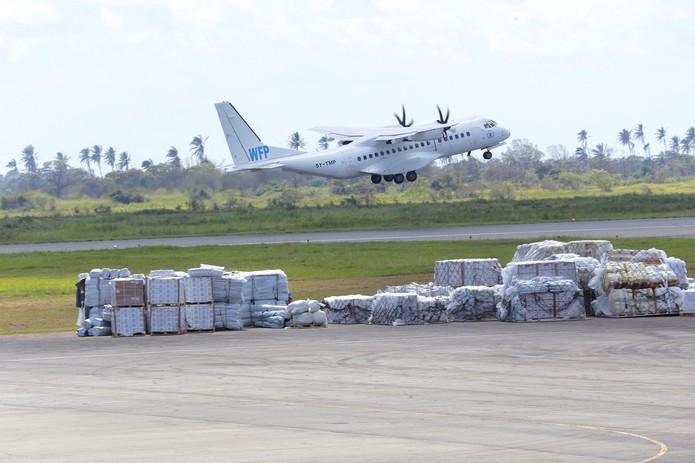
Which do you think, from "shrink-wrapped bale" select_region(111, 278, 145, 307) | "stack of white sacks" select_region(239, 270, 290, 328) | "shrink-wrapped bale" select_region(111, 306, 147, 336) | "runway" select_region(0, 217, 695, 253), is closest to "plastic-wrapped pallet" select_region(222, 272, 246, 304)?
"stack of white sacks" select_region(239, 270, 290, 328)

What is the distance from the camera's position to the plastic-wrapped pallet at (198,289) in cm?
3591

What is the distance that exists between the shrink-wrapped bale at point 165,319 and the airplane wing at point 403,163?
5550 cm

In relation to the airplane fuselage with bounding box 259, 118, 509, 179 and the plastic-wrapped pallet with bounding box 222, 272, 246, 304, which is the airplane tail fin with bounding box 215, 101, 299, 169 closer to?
the airplane fuselage with bounding box 259, 118, 509, 179

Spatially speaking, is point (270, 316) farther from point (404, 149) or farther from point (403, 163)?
point (404, 149)

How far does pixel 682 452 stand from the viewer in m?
15.6

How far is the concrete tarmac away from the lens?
16.4m

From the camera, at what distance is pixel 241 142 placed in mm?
89688

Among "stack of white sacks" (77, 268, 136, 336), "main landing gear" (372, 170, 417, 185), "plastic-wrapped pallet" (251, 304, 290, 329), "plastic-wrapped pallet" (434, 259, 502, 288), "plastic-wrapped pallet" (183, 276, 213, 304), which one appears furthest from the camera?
"main landing gear" (372, 170, 417, 185)

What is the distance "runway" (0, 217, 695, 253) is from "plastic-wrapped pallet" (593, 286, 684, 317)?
32.7 metres

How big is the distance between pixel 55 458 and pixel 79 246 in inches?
2630

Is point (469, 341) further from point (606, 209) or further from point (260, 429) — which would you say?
point (606, 209)

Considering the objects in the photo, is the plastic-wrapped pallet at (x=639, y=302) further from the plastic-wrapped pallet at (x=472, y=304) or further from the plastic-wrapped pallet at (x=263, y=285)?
the plastic-wrapped pallet at (x=263, y=285)

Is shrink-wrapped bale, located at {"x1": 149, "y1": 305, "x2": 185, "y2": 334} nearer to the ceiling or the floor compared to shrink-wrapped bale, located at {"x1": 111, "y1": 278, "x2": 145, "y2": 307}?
nearer to the floor

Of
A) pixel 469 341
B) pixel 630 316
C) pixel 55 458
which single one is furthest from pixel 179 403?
pixel 630 316
